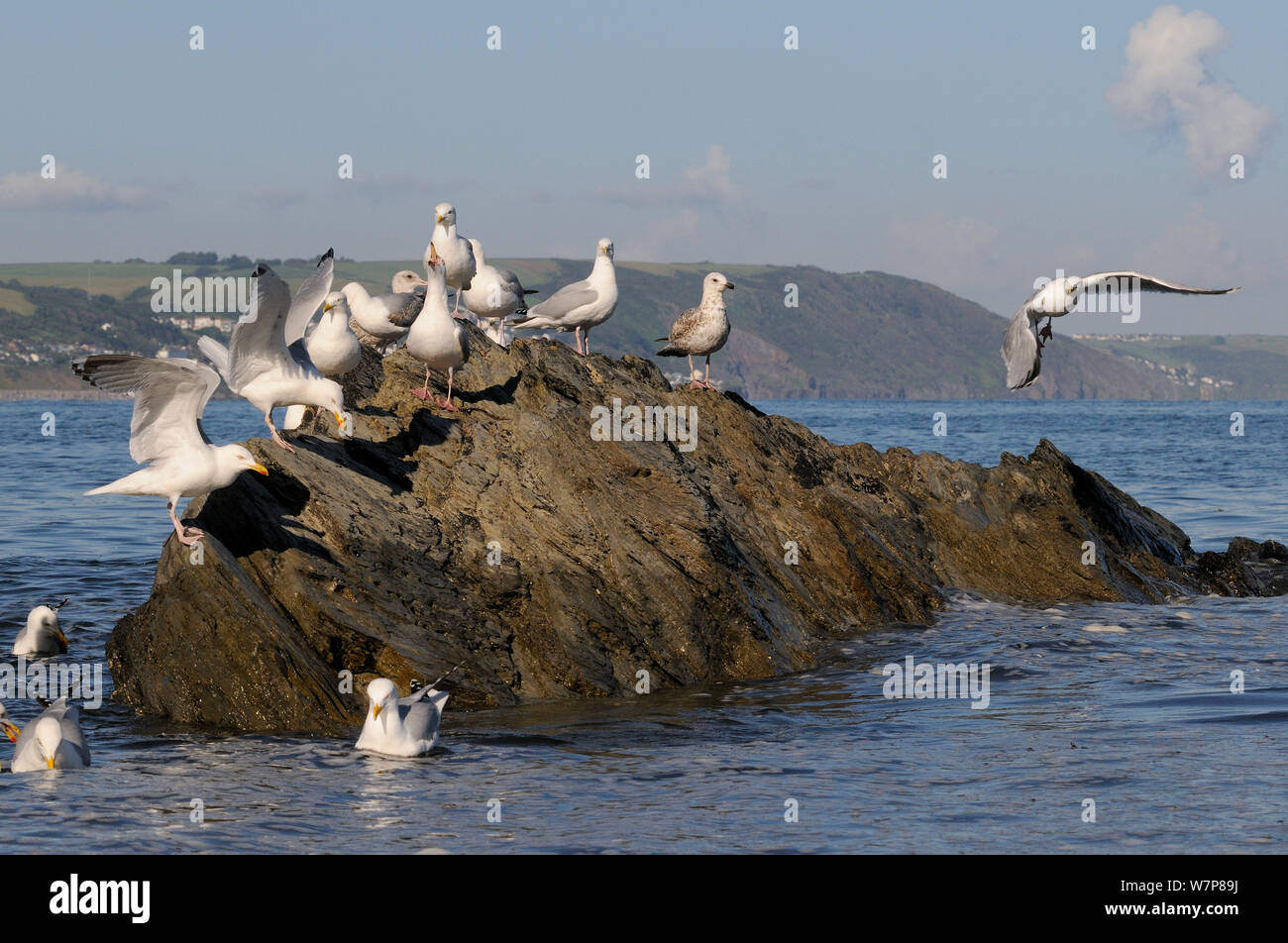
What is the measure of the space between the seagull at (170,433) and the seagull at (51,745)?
1.68 meters

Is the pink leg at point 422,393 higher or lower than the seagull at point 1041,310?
lower

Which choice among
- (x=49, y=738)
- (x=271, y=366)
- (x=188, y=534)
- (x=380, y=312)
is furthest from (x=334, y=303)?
(x=49, y=738)

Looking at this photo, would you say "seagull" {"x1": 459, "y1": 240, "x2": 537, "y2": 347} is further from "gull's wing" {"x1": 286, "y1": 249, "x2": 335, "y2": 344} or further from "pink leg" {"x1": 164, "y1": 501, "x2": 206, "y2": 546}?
"pink leg" {"x1": 164, "y1": 501, "x2": 206, "y2": 546}

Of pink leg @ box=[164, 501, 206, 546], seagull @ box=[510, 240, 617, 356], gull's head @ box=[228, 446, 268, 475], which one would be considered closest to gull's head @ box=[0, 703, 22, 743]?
pink leg @ box=[164, 501, 206, 546]

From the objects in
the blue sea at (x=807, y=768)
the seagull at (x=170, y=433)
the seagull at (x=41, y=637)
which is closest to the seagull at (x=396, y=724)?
the blue sea at (x=807, y=768)

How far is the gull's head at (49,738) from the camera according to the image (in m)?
9.82

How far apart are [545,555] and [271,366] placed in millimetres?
3037

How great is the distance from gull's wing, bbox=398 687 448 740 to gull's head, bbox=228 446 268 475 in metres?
2.13

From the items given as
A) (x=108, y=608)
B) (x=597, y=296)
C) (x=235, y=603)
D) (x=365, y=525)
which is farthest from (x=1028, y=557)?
(x=108, y=608)

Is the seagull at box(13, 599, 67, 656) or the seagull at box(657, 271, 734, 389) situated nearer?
the seagull at box(13, 599, 67, 656)

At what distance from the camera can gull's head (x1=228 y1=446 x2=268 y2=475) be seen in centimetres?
Answer: 1077

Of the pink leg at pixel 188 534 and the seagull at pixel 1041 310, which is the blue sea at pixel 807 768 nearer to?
the pink leg at pixel 188 534

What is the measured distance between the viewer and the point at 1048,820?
29.0 feet

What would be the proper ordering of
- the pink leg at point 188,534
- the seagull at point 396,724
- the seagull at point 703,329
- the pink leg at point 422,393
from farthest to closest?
the seagull at point 703,329, the pink leg at point 422,393, the pink leg at point 188,534, the seagull at point 396,724
